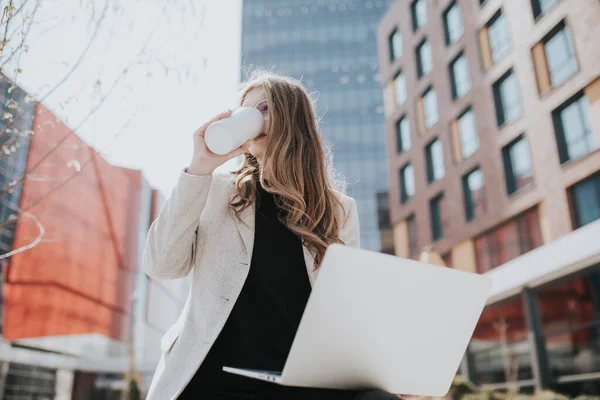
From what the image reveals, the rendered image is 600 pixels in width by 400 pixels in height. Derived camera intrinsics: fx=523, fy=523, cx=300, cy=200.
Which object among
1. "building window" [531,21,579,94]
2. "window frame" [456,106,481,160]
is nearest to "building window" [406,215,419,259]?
"window frame" [456,106,481,160]

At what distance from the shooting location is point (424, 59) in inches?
878

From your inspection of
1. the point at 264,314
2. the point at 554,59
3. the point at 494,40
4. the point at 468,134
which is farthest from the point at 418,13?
the point at 264,314

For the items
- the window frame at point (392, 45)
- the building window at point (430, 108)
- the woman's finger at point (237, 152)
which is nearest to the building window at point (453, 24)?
the building window at point (430, 108)

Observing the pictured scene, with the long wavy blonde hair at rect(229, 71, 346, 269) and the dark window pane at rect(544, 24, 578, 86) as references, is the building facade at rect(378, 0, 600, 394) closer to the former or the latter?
the dark window pane at rect(544, 24, 578, 86)

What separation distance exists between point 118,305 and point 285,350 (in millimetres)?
26326

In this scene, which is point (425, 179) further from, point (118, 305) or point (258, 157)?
point (258, 157)

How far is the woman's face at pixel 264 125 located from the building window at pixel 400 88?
2253 centimetres

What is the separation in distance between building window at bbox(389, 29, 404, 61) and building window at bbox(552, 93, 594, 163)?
447 inches

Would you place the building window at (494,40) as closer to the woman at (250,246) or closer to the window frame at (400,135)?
the window frame at (400,135)

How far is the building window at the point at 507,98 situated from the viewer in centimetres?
1617

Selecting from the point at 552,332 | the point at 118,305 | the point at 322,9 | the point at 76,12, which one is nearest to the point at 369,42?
the point at 322,9

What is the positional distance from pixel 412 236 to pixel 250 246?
21724 mm

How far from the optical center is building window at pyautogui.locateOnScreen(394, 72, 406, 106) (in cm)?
2364

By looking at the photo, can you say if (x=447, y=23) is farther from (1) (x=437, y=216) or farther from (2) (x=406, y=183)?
(1) (x=437, y=216)
